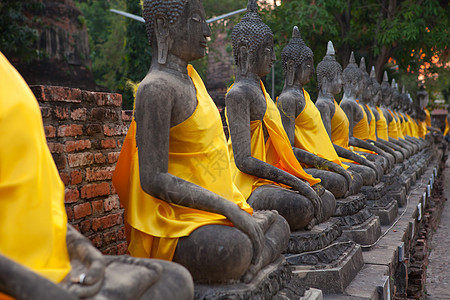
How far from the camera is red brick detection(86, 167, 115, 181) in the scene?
352 centimetres

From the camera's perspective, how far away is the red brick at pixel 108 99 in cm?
359

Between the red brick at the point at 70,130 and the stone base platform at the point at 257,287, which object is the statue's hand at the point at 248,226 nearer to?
the stone base platform at the point at 257,287

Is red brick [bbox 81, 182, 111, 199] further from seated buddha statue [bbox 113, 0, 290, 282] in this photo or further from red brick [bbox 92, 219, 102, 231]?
seated buddha statue [bbox 113, 0, 290, 282]

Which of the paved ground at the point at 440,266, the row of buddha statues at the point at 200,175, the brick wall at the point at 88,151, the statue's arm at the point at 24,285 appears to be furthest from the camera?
the paved ground at the point at 440,266

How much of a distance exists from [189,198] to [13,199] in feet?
3.21

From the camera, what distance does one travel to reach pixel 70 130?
3340 millimetres

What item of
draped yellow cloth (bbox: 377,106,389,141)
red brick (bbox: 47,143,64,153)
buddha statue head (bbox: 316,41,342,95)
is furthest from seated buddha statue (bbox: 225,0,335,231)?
draped yellow cloth (bbox: 377,106,389,141)

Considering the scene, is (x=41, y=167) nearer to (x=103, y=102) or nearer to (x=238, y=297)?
(x=238, y=297)

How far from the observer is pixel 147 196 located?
2580 mm

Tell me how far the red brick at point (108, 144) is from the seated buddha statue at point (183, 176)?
3.27ft

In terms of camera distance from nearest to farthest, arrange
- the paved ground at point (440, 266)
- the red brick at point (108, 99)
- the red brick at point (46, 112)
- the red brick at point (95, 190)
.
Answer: the red brick at point (46, 112) → the red brick at point (95, 190) → the red brick at point (108, 99) → the paved ground at point (440, 266)

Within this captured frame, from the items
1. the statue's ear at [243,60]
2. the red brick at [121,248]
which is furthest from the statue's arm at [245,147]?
the red brick at [121,248]

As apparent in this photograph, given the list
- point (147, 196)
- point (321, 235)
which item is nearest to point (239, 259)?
point (147, 196)

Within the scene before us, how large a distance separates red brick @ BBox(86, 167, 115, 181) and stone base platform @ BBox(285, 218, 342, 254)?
1.31 meters
